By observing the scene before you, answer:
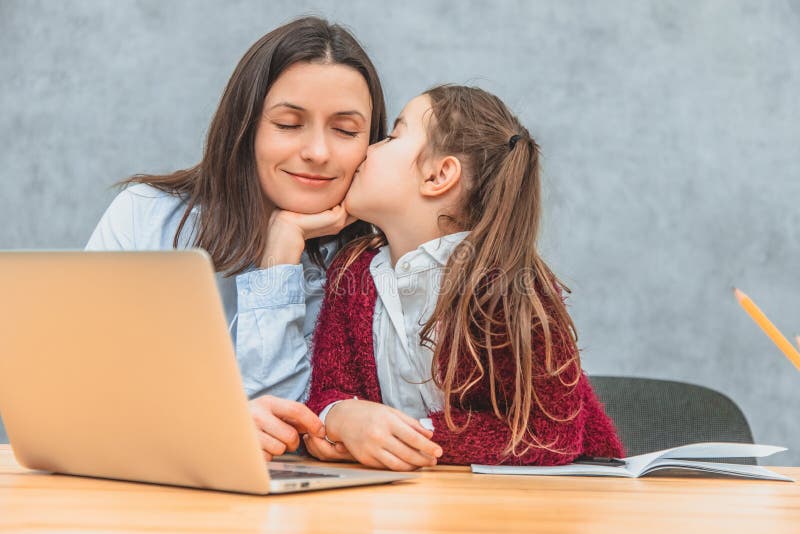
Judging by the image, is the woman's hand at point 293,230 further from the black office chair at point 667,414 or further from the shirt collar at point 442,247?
the black office chair at point 667,414

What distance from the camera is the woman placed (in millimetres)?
1424

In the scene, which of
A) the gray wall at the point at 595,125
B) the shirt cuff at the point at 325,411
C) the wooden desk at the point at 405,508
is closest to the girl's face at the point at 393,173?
the shirt cuff at the point at 325,411

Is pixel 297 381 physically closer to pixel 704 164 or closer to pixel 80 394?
pixel 80 394

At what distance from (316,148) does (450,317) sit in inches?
14.0

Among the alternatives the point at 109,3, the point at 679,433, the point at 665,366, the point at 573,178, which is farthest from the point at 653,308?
the point at 109,3

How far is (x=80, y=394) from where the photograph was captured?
82 centimetres

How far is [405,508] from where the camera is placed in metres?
0.77

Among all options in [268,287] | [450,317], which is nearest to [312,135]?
[268,287]

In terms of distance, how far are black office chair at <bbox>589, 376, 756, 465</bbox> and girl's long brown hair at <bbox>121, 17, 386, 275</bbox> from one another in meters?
0.61

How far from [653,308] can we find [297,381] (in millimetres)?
1429

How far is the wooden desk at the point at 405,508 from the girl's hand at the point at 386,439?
10 cm

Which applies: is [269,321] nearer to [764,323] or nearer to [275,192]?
[275,192]

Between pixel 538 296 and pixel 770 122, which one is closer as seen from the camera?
pixel 538 296

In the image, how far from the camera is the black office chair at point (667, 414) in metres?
1.48
